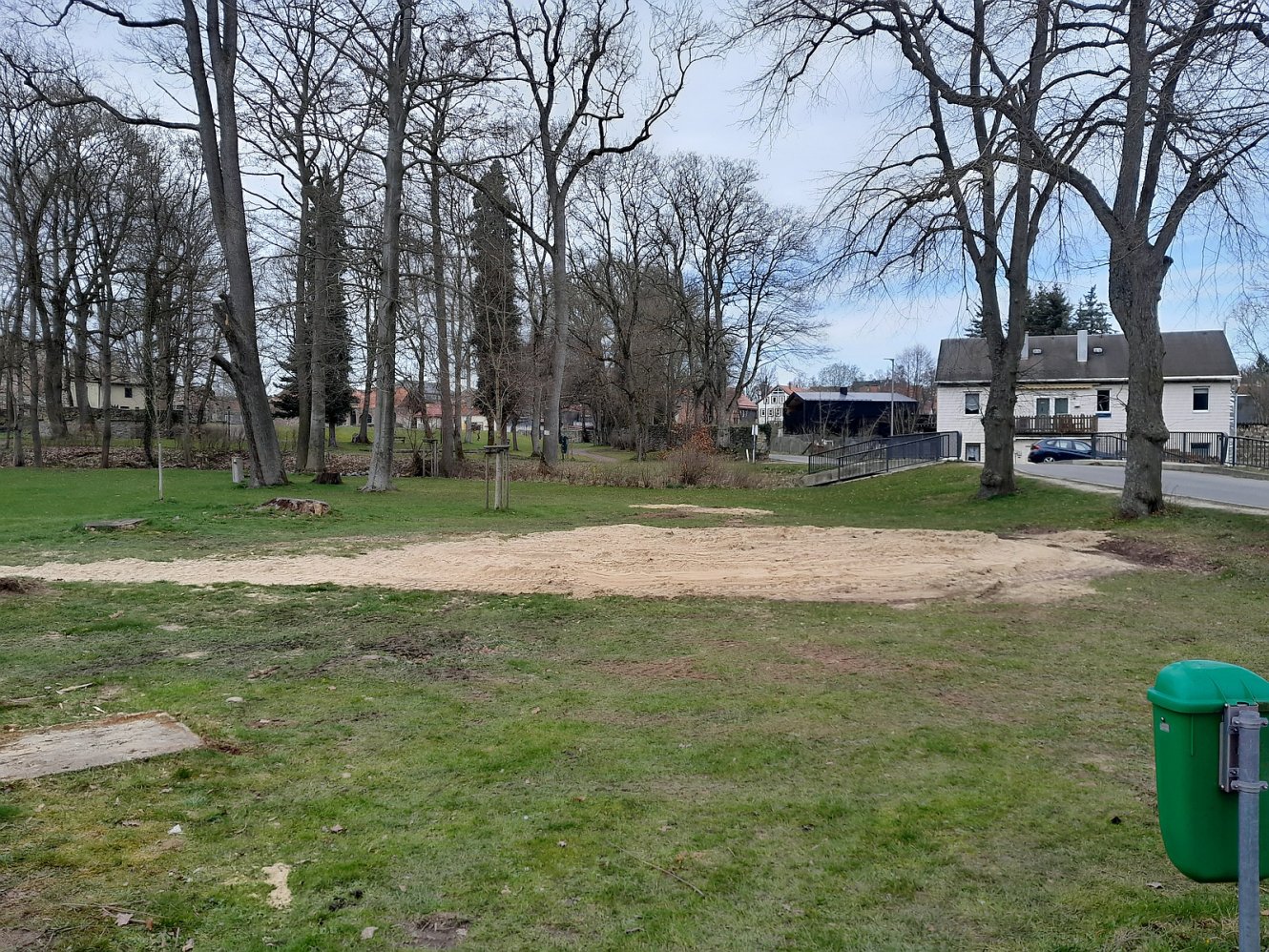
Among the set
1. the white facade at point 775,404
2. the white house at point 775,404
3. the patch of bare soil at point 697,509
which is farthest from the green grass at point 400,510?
the white facade at point 775,404

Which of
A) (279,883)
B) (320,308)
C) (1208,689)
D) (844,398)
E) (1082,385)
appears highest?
(320,308)

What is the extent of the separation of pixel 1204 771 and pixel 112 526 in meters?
16.3

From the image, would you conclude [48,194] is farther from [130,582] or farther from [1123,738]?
[1123,738]

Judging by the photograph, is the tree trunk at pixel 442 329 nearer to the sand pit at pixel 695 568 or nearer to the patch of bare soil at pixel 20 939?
the sand pit at pixel 695 568

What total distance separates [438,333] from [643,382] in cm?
2174

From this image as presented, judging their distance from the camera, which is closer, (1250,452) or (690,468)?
(690,468)

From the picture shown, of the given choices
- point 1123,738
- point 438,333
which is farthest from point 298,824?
point 438,333

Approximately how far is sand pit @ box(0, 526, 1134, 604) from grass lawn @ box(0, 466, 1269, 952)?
2.55ft

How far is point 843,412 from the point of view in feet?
236

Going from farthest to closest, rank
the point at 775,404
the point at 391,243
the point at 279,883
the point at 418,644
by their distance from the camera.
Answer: the point at 775,404
the point at 391,243
the point at 418,644
the point at 279,883

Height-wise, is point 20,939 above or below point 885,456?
below

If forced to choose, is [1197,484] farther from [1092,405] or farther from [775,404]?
[775,404]

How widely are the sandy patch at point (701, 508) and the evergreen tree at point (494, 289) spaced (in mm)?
9956

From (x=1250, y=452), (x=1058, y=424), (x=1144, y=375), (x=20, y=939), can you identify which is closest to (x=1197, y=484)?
(x=1144, y=375)
